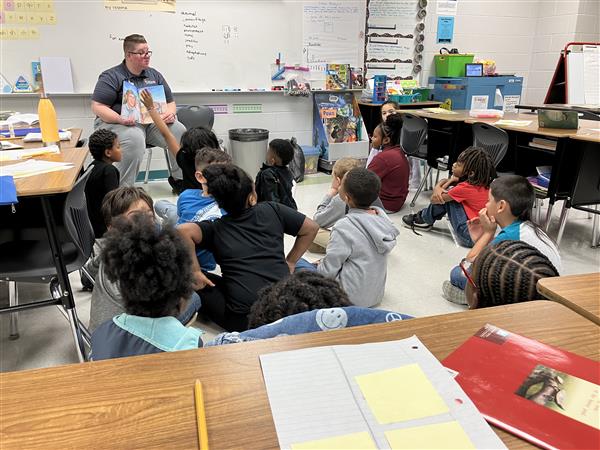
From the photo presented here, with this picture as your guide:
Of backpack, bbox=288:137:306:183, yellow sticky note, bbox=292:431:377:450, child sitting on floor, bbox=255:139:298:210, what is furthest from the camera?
backpack, bbox=288:137:306:183

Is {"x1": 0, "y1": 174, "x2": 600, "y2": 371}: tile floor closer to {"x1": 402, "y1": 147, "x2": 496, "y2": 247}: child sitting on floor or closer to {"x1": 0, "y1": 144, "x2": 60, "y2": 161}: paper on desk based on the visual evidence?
{"x1": 402, "y1": 147, "x2": 496, "y2": 247}: child sitting on floor

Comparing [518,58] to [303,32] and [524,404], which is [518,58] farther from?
[524,404]

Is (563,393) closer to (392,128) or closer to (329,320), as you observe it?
(329,320)

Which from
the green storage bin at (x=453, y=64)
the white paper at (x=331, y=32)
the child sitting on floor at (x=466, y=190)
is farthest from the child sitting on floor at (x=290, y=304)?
the green storage bin at (x=453, y=64)

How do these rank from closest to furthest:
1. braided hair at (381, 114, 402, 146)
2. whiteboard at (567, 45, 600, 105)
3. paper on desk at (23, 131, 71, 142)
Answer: paper on desk at (23, 131, 71, 142), braided hair at (381, 114, 402, 146), whiteboard at (567, 45, 600, 105)

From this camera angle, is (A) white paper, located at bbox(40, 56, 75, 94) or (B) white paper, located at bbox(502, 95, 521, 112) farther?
(B) white paper, located at bbox(502, 95, 521, 112)

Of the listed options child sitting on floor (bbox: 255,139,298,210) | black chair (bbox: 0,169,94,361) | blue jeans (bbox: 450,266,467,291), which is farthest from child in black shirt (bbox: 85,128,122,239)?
blue jeans (bbox: 450,266,467,291)

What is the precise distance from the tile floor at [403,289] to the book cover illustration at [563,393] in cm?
171

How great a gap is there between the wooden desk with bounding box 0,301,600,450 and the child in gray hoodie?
1477 mm

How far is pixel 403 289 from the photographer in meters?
2.71

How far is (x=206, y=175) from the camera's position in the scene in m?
1.99

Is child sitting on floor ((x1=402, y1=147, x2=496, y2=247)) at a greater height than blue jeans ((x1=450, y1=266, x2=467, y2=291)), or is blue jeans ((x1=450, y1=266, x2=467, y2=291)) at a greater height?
child sitting on floor ((x1=402, y1=147, x2=496, y2=247))

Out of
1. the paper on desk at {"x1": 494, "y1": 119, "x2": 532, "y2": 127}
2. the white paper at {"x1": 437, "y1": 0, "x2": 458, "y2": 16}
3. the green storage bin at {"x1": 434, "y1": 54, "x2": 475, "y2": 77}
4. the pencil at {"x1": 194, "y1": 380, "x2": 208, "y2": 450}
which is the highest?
the white paper at {"x1": 437, "y1": 0, "x2": 458, "y2": 16}

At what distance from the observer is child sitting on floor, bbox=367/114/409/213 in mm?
3887
